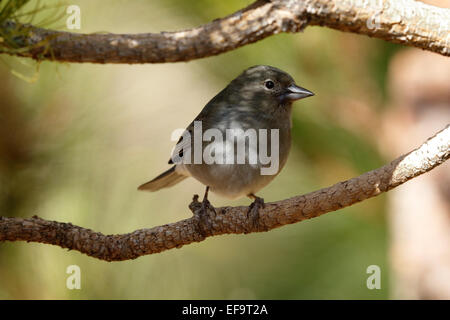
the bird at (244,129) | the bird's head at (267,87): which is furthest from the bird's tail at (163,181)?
the bird's head at (267,87)

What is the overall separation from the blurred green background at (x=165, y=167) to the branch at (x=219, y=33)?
2.25ft

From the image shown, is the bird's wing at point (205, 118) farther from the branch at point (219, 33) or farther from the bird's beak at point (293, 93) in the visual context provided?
the branch at point (219, 33)

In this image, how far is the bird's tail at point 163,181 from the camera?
283 centimetres

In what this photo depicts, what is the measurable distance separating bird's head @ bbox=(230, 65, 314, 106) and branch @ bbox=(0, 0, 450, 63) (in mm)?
1119

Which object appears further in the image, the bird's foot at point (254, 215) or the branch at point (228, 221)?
the bird's foot at point (254, 215)

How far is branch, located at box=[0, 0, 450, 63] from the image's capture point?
4.64 feet

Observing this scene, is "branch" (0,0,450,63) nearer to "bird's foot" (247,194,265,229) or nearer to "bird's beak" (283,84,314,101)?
"bird's foot" (247,194,265,229)

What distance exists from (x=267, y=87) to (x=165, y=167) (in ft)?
4.85

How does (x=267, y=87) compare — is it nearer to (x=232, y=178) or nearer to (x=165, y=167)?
(x=232, y=178)

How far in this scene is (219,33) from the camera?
141 cm

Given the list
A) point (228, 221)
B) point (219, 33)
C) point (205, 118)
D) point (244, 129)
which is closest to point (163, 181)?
point (205, 118)

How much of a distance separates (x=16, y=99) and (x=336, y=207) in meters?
1.42

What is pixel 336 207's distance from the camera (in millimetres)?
1759
